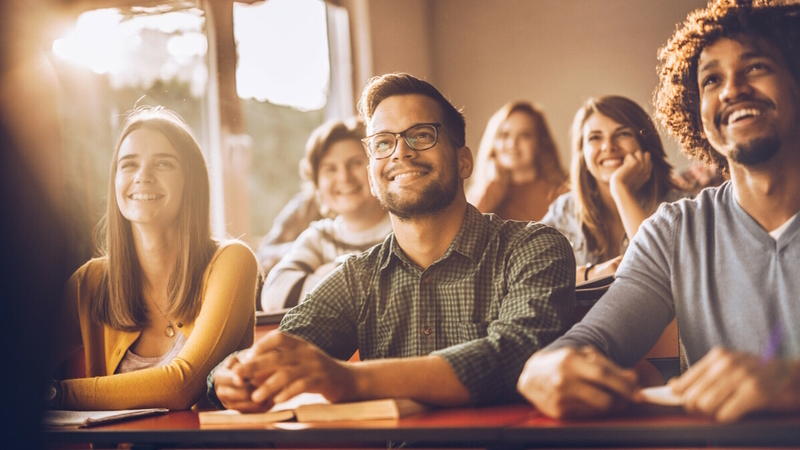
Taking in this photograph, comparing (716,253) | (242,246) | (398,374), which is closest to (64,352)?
(242,246)

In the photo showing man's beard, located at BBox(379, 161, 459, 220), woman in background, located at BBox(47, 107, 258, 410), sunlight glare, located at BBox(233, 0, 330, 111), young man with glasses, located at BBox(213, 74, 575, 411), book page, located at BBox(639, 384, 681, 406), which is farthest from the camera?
sunlight glare, located at BBox(233, 0, 330, 111)

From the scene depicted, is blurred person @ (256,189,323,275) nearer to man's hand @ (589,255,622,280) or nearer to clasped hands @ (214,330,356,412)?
man's hand @ (589,255,622,280)

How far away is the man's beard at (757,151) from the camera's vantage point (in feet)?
4.44

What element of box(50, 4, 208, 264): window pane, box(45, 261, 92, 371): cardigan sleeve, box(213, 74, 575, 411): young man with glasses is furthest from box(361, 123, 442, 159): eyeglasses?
box(50, 4, 208, 264): window pane

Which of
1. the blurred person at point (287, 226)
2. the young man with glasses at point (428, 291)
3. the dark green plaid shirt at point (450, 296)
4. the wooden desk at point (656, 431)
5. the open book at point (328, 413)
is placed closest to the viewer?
the wooden desk at point (656, 431)

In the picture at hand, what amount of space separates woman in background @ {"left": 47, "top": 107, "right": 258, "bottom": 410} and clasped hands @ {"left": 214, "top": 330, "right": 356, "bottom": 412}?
457 mm

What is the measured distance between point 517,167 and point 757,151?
0.91 meters

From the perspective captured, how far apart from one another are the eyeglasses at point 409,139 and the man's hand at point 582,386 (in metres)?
0.71

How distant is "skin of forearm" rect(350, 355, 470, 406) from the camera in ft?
3.78

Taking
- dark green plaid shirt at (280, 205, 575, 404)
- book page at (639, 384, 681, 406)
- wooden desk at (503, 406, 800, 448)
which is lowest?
wooden desk at (503, 406, 800, 448)

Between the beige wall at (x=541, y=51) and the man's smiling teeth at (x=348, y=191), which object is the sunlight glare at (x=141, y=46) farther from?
the beige wall at (x=541, y=51)

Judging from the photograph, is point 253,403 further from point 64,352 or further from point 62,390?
point 64,352

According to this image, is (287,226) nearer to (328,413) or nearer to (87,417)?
(87,417)

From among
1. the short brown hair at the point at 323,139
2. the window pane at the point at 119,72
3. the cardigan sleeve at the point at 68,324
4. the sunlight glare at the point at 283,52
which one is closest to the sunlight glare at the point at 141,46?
the window pane at the point at 119,72
